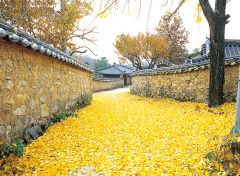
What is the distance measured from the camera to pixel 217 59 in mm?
5035

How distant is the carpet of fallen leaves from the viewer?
224 cm

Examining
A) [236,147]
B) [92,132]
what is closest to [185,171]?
[236,147]

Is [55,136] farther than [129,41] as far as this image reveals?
No

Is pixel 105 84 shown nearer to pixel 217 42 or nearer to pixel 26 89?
pixel 217 42

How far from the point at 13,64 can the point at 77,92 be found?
362cm

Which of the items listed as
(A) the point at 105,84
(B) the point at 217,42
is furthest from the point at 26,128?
(A) the point at 105,84

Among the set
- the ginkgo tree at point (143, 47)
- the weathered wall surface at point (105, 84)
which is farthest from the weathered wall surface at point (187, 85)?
the ginkgo tree at point (143, 47)

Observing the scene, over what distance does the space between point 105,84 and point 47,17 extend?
11218 mm

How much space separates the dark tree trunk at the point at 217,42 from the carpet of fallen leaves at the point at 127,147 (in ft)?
2.37

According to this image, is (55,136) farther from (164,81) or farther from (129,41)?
(129,41)

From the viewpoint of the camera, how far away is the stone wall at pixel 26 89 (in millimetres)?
2540

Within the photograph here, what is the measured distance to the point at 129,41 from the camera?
20.9m

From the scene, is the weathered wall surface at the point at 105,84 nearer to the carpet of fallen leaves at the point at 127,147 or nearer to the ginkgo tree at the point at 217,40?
the carpet of fallen leaves at the point at 127,147

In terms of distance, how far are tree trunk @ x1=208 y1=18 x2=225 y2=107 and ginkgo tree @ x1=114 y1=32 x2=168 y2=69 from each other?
1479 centimetres
